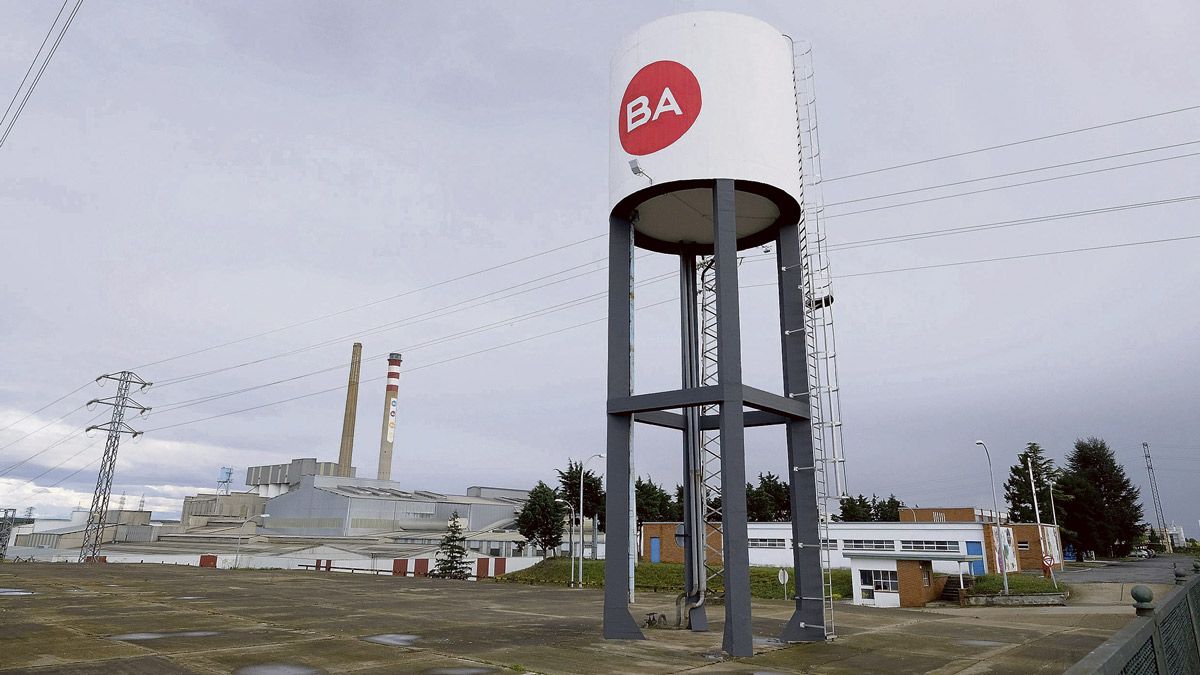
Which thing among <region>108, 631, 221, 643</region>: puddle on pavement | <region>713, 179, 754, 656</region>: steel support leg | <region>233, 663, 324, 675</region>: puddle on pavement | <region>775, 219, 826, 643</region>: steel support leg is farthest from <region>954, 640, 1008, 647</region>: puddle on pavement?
<region>108, 631, 221, 643</region>: puddle on pavement

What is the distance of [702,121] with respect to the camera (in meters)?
16.8

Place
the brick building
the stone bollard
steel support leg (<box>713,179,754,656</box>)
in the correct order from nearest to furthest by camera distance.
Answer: the stone bollard < steel support leg (<box>713,179,754,656</box>) < the brick building

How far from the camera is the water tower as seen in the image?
51.5 feet

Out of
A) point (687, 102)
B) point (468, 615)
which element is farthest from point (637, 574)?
point (687, 102)

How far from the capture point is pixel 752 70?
1748 centimetres

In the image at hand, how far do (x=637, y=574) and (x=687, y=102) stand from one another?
32.6 meters

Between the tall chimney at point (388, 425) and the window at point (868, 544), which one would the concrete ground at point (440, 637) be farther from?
the tall chimney at point (388, 425)

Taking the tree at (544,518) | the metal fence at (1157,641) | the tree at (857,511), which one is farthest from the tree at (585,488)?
the metal fence at (1157,641)

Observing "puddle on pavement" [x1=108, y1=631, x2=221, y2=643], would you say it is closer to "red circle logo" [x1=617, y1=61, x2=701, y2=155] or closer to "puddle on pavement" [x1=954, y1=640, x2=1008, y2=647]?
"red circle logo" [x1=617, y1=61, x2=701, y2=155]

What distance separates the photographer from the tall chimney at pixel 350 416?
10116cm

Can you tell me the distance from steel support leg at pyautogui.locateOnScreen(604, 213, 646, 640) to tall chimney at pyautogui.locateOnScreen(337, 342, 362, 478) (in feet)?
298

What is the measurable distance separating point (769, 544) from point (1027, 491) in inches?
1245

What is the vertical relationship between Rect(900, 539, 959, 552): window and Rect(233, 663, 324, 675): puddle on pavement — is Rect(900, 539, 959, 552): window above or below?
above

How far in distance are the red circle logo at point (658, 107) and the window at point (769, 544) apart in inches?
1455
